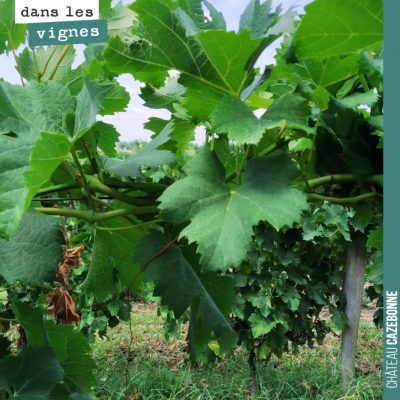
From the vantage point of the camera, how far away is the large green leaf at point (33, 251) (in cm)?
44

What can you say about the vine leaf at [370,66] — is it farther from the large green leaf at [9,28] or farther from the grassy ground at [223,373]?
the grassy ground at [223,373]

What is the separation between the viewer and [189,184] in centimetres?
35

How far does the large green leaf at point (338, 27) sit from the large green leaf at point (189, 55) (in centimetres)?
5

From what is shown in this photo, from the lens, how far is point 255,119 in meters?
0.35

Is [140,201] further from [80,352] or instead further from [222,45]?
[80,352]

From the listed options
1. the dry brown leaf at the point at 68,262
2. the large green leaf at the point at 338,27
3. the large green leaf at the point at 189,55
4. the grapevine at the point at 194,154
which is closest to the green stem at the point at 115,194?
the grapevine at the point at 194,154

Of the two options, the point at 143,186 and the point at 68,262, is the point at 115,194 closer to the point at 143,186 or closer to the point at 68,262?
the point at 143,186

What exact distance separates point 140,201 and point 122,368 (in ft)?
8.38

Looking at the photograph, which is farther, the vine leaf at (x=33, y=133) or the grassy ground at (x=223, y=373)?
the grassy ground at (x=223, y=373)

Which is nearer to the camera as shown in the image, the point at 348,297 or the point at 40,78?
the point at 40,78

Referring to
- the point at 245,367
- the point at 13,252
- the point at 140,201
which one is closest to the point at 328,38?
the point at 140,201

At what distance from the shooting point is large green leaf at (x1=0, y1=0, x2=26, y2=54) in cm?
53

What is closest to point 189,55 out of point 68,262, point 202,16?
point 202,16

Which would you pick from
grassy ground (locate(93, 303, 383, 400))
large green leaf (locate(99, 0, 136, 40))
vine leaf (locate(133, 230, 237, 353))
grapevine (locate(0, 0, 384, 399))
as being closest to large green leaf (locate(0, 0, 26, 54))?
grapevine (locate(0, 0, 384, 399))
